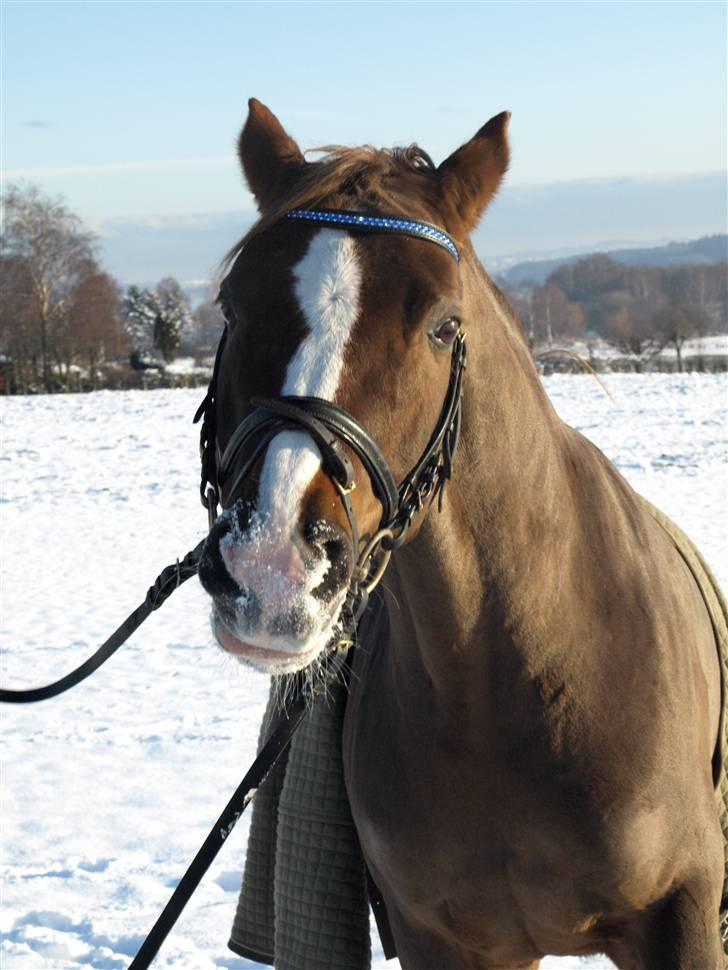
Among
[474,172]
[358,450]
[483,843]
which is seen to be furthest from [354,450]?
[483,843]

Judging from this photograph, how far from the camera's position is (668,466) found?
13.2 m

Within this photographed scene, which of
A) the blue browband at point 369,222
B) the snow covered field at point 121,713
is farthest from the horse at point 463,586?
the snow covered field at point 121,713

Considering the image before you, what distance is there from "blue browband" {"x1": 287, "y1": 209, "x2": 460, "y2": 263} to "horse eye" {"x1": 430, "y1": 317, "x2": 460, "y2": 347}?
16cm

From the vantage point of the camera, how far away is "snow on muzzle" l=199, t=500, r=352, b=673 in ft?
5.73

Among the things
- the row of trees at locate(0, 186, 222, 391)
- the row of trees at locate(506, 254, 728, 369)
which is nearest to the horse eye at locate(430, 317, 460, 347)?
the row of trees at locate(506, 254, 728, 369)

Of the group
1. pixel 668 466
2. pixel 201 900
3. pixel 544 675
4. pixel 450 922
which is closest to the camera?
pixel 544 675

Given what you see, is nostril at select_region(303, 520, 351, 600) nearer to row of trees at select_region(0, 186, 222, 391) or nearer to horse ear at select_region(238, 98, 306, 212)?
horse ear at select_region(238, 98, 306, 212)

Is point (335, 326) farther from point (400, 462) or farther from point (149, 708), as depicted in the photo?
point (149, 708)

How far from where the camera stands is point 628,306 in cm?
5069

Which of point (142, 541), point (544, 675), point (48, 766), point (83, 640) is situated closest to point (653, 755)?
point (544, 675)

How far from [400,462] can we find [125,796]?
12.6 feet

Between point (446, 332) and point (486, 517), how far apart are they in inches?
17.9

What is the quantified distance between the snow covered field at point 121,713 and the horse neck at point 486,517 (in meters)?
0.46

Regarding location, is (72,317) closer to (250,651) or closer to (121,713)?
(121,713)
